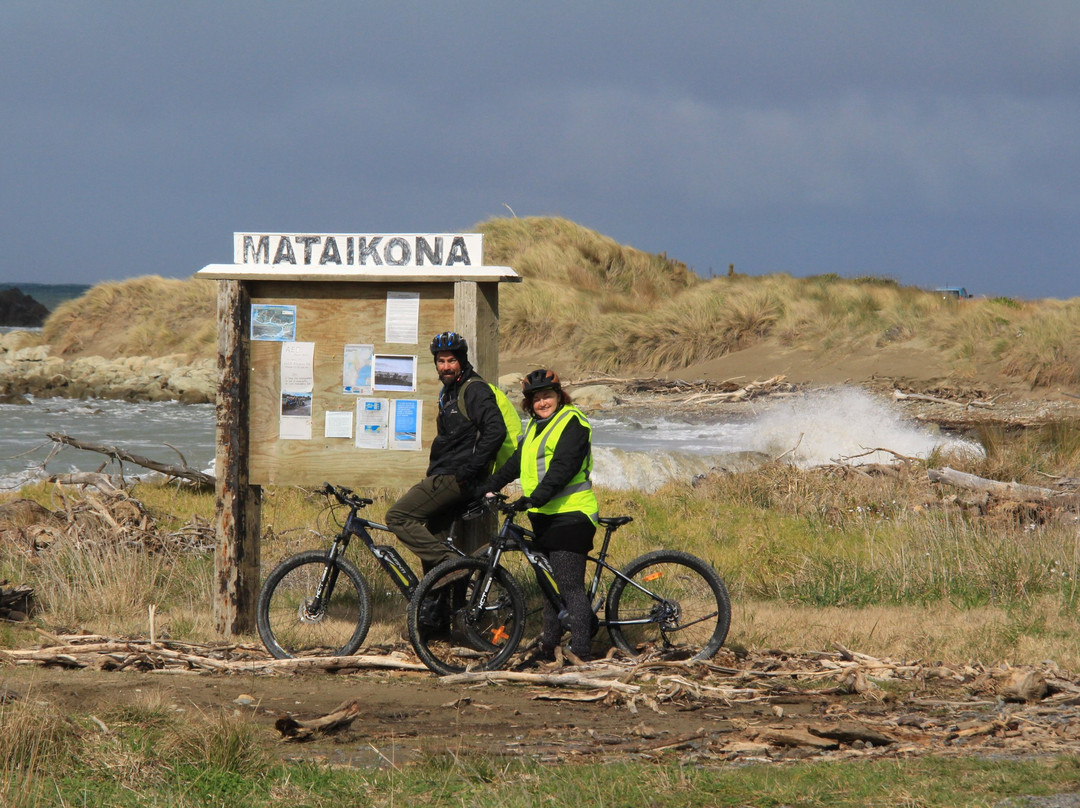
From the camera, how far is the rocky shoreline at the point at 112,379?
36188mm

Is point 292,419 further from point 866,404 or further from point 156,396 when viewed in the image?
point 156,396

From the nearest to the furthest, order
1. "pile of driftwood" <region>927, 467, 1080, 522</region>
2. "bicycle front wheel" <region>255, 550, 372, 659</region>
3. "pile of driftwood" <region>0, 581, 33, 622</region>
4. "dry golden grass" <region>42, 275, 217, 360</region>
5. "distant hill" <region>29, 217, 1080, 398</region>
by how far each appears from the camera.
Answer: "bicycle front wheel" <region>255, 550, 372, 659</region> < "pile of driftwood" <region>0, 581, 33, 622</region> < "pile of driftwood" <region>927, 467, 1080, 522</region> < "distant hill" <region>29, 217, 1080, 398</region> < "dry golden grass" <region>42, 275, 217, 360</region>

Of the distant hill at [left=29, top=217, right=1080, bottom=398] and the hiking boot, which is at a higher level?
the distant hill at [left=29, top=217, right=1080, bottom=398]

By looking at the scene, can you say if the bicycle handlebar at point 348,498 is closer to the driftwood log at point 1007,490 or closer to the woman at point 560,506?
the woman at point 560,506

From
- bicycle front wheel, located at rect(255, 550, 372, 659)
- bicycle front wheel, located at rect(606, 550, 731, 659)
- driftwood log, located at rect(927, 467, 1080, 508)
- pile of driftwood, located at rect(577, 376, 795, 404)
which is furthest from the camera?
pile of driftwood, located at rect(577, 376, 795, 404)

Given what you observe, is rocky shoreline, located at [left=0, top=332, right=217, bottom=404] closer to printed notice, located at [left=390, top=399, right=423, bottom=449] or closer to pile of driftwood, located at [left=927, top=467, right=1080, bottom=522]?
pile of driftwood, located at [left=927, top=467, right=1080, bottom=522]

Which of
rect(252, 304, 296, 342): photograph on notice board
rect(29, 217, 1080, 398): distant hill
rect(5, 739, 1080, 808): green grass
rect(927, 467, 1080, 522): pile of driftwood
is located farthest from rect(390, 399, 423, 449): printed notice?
rect(29, 217, 1080, 398): distant hill

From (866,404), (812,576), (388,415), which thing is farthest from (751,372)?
(388,415)

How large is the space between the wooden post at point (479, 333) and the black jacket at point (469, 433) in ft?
1.13

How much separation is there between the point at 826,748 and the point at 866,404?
18.7m

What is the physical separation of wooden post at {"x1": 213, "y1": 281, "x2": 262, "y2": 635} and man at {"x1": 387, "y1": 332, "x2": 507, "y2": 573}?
4.11 feet

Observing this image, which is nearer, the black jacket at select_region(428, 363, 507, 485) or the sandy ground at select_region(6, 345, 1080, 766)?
the sandy ground at select_region(6, 345, 1080, 766)

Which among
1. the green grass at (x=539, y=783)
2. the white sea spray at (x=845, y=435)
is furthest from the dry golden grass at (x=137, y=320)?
the green grass at (x=539, y=783)

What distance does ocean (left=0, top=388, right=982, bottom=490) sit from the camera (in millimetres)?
17641
